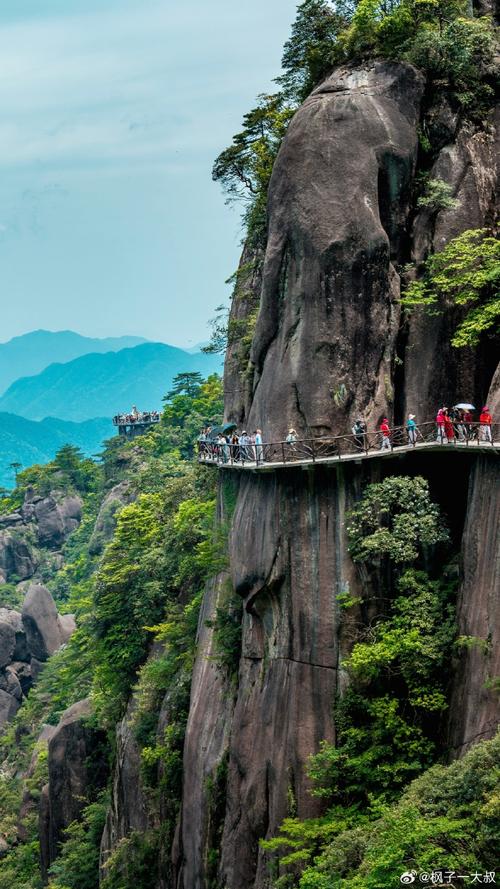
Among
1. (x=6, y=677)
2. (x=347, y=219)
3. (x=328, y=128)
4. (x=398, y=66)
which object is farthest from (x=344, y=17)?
(x=6, y=677)

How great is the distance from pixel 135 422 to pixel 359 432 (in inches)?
2741

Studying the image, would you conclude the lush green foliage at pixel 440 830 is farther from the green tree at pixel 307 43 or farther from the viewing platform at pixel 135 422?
the viewing platform at pixel 135 422

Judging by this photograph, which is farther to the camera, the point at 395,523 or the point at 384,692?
the point at 395,523

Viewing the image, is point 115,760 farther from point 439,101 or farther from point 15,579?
point 15,579

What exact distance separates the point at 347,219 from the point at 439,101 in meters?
5.33

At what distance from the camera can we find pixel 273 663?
1079 inches

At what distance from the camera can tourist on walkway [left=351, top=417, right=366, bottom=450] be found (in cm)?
2600

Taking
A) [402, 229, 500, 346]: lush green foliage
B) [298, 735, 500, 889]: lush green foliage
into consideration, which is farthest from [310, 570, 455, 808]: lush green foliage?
[402, 229, 500, 346]: lush green foliage

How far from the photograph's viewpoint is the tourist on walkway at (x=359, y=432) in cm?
2600

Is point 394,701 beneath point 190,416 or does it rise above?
beneath

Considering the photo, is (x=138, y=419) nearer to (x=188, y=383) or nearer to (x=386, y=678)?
(x=188, y=383)

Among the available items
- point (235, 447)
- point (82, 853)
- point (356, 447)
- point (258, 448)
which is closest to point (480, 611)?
point (356, 447)

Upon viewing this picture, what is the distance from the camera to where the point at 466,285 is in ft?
88.8

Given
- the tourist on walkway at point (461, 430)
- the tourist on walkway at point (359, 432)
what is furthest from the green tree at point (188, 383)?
the tourist on walkway at point (461, 430)
